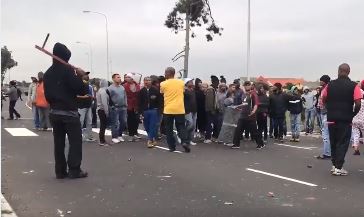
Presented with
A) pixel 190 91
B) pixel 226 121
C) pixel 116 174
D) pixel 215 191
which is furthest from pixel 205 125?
pixel 215 191

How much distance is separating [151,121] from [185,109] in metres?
0.87

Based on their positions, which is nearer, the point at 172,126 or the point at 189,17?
the point at 172,126

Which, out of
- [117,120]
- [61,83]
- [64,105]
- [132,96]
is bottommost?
Answer: [117,120]

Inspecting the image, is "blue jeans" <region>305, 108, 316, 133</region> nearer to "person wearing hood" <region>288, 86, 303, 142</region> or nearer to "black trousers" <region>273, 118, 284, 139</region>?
"person wearing hood" <region>288, 86, 303, 142</region>

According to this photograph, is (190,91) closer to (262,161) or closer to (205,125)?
(205,125)

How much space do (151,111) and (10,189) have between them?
622 cm

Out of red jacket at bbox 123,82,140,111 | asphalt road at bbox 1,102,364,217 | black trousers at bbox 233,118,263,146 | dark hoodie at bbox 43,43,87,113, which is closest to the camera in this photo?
asphalt road at bbox 1,102,364,217

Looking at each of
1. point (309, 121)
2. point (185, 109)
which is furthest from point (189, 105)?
point (309, 121)

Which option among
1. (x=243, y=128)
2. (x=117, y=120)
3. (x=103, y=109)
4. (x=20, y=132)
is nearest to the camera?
(x=103, y=109)

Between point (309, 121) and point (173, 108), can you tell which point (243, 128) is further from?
point (309, 121)

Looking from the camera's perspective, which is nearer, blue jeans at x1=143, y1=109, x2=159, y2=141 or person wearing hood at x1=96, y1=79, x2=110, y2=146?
blue jeans at x1=143, y1=109, x2=159, y2=141

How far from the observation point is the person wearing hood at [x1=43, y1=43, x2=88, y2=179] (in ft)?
26.6

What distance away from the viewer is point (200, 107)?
49.1ft

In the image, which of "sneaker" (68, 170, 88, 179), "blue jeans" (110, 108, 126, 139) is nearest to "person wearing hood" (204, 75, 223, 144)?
"blue jeans" (110, 108, 126, 139)
